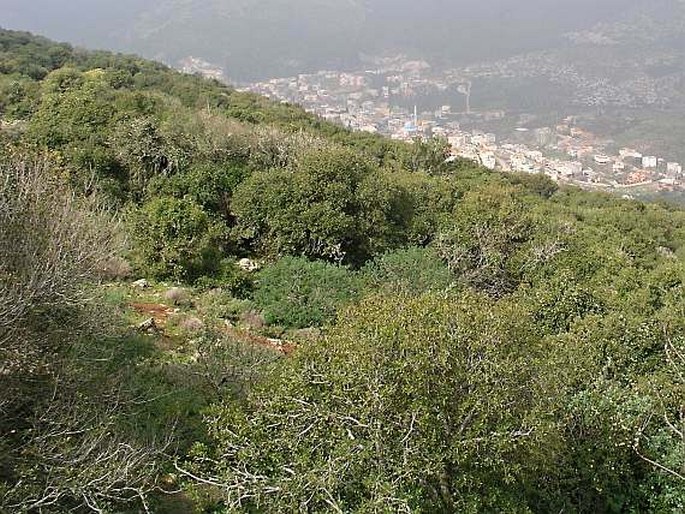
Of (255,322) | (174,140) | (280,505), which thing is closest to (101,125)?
(174,140)

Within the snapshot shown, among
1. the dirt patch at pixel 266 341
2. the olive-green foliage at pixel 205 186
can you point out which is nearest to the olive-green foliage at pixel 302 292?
the dirt patch at pixel 266 341

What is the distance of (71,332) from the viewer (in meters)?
7.97

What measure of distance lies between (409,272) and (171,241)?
6490 mm

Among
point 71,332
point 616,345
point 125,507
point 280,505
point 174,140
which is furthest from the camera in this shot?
point 174,140

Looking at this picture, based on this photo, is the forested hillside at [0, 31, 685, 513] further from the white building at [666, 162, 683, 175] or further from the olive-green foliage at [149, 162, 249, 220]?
the white building at [666, 162, 683, 175]

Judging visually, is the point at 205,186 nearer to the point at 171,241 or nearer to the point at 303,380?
the point at 171,241

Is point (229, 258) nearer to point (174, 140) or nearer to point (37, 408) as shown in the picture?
point (174, 140)

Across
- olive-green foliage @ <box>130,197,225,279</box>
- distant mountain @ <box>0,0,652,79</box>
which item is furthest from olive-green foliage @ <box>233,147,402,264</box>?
distant mountain @ <box>0,0,652,79</box>

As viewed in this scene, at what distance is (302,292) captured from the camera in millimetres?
16375

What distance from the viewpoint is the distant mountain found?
13188 centimetres

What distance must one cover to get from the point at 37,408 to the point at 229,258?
514 inches

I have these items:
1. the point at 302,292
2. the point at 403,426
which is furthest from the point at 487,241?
the point at 403,426

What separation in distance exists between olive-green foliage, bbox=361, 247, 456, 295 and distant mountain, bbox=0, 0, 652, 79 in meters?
110

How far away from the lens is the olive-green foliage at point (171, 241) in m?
16.9
